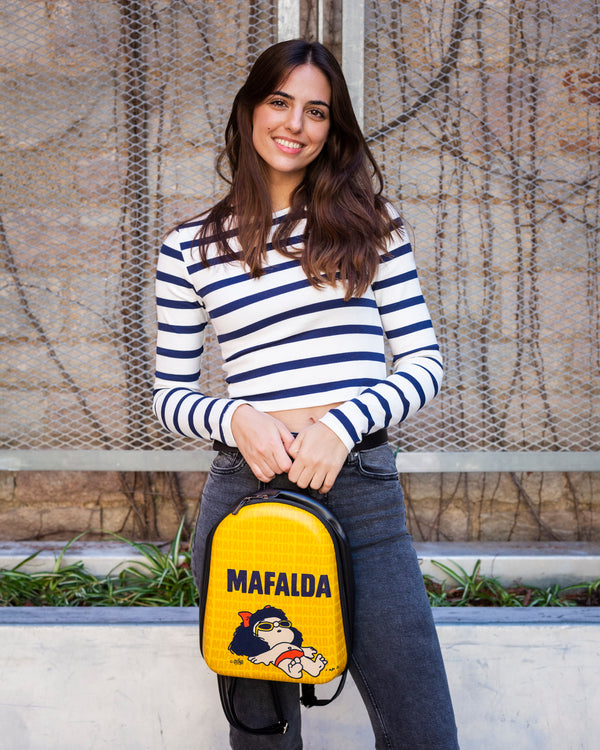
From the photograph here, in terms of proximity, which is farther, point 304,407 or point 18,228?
point 18,228

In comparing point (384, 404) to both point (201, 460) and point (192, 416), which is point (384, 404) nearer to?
point (192, 416)

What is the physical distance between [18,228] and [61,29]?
2.45ft

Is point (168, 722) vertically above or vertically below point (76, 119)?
below

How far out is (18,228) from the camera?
260 cm

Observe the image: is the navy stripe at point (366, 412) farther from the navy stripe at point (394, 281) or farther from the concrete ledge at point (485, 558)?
the concrete ledge at point (485, 558)

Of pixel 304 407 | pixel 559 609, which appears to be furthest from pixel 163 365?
pixel 559 609

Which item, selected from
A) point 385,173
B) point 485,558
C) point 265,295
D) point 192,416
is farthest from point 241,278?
point 485,558

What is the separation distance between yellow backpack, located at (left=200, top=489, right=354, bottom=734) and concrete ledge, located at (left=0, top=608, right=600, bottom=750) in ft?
2.78

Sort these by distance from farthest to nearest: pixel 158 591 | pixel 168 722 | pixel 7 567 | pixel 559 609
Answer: pixel 7 567
pixel 158 591
pixel 559 609
pixel 168 722

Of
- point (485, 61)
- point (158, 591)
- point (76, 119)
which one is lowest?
point (158, 591)

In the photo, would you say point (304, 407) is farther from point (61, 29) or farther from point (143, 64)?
point (61, 29)

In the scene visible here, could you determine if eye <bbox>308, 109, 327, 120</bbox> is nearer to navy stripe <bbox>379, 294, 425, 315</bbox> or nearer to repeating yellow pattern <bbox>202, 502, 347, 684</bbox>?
navy stripe <bbox>379, 294, 425, 315</bbox>

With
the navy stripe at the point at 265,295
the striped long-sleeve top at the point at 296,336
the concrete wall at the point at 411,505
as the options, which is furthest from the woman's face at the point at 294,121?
the concrete wall at the point at 411,505

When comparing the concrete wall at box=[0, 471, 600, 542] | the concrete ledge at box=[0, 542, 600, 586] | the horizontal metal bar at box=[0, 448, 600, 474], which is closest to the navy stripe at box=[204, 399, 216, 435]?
the horizontal metal bar at box=[0, 448, 600, 474]
